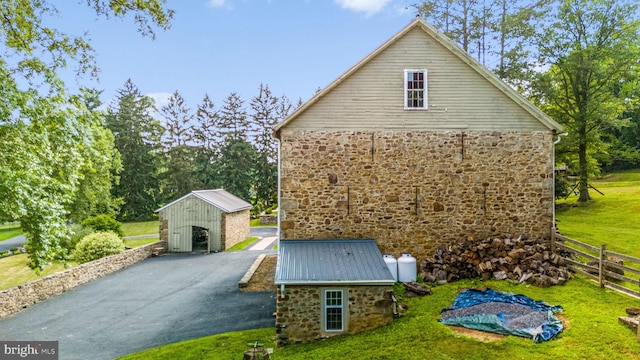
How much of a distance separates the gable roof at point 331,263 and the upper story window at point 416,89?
5221mm

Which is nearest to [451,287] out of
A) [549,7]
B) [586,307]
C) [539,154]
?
[586,307]

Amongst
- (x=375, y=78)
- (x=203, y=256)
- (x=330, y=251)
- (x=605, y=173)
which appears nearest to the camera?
(x=330, y=251)

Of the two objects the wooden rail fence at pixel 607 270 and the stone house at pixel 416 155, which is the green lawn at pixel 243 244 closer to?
the stone house at pixel 416 155

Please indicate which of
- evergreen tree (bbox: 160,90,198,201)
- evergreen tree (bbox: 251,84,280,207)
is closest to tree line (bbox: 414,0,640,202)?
evergreen tree (bbox: 251,84,280,207)

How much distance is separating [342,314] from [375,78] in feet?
26.7

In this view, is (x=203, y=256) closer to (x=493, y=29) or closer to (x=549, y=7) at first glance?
(x=493, y=29)

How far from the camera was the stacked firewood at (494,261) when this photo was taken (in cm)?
1169

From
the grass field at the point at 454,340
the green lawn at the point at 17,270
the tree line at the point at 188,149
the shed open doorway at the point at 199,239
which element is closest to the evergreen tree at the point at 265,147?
the tree line at the point at 188,149

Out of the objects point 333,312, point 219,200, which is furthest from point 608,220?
point 219,200

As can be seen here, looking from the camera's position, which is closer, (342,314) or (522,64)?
(342,314)

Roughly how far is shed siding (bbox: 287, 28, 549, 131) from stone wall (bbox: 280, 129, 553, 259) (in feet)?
1.33

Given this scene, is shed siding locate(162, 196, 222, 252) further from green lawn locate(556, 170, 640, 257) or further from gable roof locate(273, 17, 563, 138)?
green lawn locate(556, 170, 640, 257)

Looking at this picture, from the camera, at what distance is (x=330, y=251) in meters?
11.4

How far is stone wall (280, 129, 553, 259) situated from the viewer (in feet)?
41.7
